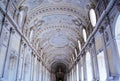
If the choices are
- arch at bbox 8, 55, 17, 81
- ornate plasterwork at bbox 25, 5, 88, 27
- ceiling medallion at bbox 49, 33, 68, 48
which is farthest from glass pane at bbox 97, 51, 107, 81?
ceiling medallion at bbox 49, 33, 68, 48

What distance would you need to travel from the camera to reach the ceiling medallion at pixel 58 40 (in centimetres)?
1988

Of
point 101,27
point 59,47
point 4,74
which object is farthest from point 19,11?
point 59,47

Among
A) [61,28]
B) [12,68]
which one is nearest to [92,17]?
[61,28]

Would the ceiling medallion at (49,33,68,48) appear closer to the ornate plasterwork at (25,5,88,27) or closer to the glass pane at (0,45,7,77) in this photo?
the ornate plasterwork at (25,5,88,27)

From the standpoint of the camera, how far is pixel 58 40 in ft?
70.4

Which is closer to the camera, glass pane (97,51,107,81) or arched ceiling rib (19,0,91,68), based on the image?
glass pane (97,51,107,81)

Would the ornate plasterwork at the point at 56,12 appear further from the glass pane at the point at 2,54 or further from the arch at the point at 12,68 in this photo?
the glass pane at the point at 2,54

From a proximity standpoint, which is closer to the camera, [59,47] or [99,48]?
[99,48]

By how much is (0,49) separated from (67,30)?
11.2m

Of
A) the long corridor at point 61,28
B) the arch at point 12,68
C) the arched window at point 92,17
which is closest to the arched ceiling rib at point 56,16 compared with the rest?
the long corridor at point 61,28

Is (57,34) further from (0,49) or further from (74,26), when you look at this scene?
(0,49)

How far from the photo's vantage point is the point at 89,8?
11.4 meters

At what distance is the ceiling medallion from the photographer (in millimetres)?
19875

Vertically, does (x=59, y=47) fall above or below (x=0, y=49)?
above
